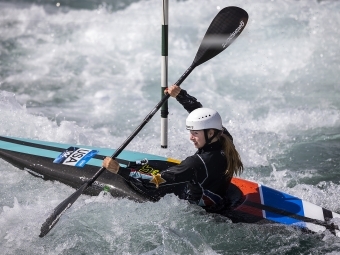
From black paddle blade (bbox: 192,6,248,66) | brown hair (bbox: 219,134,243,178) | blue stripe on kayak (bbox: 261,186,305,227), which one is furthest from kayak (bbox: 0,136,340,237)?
black paddle blade (bbox: 192,6,248,66)

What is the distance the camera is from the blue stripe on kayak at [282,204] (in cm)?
382

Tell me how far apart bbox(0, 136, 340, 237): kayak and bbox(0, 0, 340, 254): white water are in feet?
0.29

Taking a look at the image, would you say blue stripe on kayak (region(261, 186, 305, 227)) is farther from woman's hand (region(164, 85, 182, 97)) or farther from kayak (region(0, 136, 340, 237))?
woman's hand (region(164, 85, 182, 97))

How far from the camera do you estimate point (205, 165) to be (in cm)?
360

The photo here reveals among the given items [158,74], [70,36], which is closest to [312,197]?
[158,74]

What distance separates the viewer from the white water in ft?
12.3

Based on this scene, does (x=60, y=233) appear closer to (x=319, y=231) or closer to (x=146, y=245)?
(x=146, y=245)

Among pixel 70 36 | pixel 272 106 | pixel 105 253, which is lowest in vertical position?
pixel 105 253

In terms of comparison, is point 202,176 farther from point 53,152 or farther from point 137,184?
point 53,152

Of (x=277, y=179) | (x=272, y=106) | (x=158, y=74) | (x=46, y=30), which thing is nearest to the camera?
(x=277, y=179)

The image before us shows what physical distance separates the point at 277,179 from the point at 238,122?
1.77m

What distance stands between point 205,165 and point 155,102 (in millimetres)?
4131

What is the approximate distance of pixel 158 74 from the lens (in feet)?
27.8

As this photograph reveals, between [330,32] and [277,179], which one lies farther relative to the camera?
[330,32]
